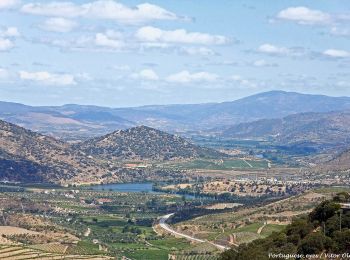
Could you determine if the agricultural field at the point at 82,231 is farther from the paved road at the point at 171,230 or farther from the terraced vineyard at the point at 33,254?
the paved road at the point at 171,230

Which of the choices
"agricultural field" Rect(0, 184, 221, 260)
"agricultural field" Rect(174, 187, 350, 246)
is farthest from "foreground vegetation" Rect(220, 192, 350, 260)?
"agricultural field" Rect(174, 187, 350, 246)

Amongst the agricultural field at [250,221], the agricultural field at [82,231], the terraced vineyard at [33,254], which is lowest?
the agricultural field at [82,231]

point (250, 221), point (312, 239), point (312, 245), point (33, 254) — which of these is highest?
point (312, 239)

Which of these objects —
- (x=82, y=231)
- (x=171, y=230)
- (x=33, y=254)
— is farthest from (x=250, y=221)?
(x=33, y=254)

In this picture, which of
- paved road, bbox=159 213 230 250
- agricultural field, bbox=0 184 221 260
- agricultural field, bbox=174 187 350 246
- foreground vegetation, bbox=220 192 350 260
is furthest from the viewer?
agricultural field, bbox=174 187 350 246

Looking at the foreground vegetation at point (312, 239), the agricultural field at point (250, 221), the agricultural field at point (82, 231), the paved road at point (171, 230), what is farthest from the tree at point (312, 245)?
the agricultural field at point (250, 221)

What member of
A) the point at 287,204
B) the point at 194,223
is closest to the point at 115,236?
the point at 194,223

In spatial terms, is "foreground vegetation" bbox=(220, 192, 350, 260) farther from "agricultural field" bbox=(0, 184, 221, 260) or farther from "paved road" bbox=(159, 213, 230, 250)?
"agricultural field" bbox=(0, 184, 221, 260)

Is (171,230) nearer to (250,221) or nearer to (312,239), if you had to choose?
(250,221)

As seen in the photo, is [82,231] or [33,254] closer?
[33,254]
